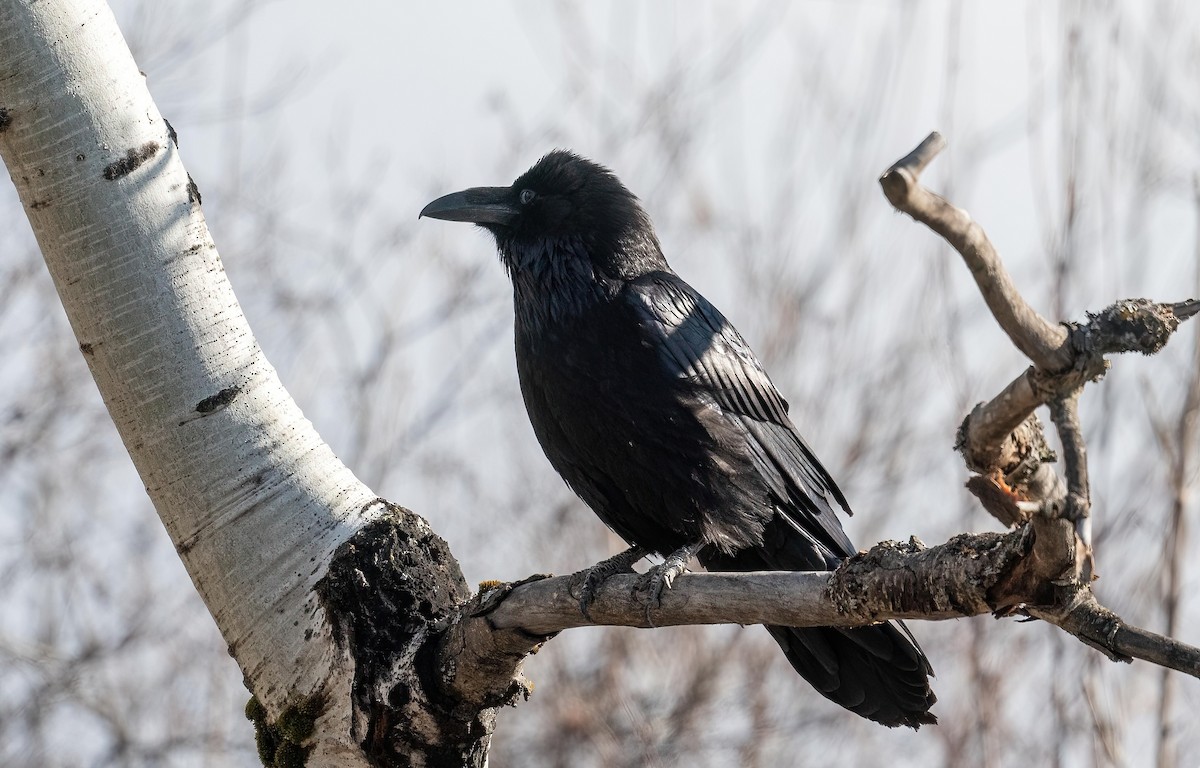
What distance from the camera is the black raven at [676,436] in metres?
4.17

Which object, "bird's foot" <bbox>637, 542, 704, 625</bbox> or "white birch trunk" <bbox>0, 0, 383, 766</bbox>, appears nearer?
"white birch trunk" <bbox>0, 0, 383, 766</bbox>

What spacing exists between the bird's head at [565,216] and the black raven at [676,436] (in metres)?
0.01

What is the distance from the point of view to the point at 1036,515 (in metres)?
2.14

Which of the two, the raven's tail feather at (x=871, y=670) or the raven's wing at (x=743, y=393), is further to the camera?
the raven's wing at (x=743, y=393)

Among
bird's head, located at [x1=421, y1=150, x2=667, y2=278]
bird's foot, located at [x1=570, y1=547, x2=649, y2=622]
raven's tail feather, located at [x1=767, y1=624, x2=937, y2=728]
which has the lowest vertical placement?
bird's foot, located at [x1=570, y1=547, x2=649, y2=622]

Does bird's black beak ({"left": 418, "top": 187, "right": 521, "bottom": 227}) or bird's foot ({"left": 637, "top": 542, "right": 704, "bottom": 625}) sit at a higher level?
bird's black beak ({"left": 418, "top": 187, "right": 521, "bottom": 227})

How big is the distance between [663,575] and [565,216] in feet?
6.46

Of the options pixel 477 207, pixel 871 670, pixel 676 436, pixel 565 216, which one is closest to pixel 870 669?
pixel 871 670

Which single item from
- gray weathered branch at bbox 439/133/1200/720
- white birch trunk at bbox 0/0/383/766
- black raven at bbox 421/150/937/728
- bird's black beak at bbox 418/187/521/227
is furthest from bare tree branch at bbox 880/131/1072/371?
bird's black beak at bbox 418/187/521/227

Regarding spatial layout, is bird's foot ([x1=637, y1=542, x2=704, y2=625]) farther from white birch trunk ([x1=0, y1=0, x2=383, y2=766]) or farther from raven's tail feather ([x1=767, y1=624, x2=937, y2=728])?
white birch trunk ([x1=0, y1=0, x2=383, y2=766])

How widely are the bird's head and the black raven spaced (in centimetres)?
1

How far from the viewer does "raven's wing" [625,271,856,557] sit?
4.42m

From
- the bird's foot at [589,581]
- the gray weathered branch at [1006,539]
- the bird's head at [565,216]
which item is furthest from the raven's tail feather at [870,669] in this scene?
the bird's head at [565,216]

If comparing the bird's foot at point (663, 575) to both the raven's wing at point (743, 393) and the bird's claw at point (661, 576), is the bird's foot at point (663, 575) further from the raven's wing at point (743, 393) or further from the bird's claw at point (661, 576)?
the raven's wing at point (743, 393)
